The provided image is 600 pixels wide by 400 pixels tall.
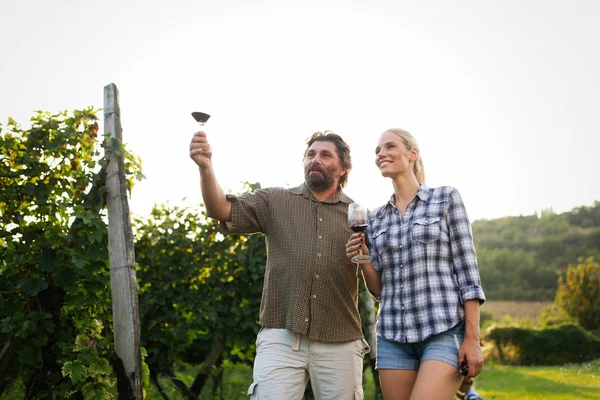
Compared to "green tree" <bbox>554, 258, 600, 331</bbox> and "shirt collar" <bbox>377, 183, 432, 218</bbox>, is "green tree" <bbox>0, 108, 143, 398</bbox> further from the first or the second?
"green tree" <bbox>554, 258, 600, 331</bbox>

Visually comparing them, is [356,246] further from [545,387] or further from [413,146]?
[545,387]

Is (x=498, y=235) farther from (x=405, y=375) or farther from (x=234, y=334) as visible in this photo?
(x=405, y=375)

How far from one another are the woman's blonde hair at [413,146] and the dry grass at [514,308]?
35589 millimetres

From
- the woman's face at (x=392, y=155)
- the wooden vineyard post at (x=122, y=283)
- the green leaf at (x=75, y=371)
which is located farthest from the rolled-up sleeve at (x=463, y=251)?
the green leaf at (x=75, y=371)

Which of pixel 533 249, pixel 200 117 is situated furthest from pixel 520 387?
pixel 533 249

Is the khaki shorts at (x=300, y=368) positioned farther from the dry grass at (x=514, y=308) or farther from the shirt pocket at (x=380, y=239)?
the dry grass at (x=514, y=308)

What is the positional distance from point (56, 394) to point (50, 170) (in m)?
1.60

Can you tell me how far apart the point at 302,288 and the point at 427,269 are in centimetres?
74

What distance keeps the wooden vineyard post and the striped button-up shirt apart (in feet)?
3.96

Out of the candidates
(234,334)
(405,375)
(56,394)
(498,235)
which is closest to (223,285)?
(234,334)

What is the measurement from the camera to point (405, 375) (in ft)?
9.07

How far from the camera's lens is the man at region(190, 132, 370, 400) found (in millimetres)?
3121

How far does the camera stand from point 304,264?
3.24m

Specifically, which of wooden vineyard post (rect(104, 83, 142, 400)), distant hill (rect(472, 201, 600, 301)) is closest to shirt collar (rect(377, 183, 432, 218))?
wooden vineyard post (rect(104, 83, 142, 400))
